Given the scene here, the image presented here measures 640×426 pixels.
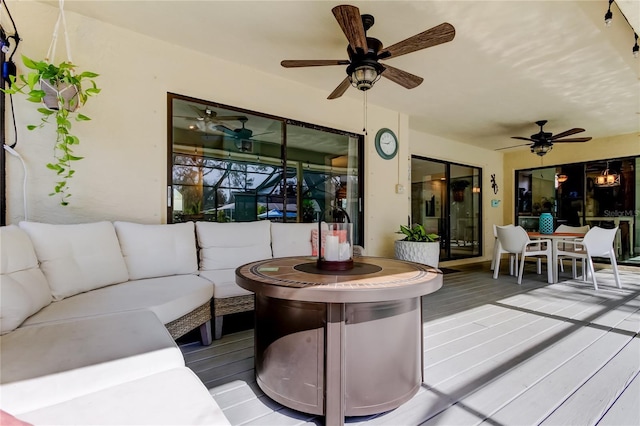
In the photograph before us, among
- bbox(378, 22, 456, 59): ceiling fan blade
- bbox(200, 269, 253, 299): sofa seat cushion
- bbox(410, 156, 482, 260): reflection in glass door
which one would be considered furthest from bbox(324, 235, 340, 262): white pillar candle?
bbox(410, 156, 482, 260): reflection in glass door

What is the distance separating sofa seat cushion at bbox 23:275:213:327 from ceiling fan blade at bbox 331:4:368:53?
217 cm

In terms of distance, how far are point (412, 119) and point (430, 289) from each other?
4.55 m

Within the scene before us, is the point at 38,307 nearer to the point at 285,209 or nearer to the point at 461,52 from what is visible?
the point at 285,209

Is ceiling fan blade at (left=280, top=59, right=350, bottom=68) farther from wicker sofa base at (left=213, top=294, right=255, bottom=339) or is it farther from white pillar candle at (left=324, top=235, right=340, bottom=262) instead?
wicker sofa base at (left=213, top=294, right=255, bottom=339)

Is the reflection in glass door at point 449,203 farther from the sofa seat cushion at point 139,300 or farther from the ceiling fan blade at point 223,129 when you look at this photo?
the sofa seat cushion at point 139,300

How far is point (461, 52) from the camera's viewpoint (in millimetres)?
3168

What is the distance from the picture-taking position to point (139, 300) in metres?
1.88

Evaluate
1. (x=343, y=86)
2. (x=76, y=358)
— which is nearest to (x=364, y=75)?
(x=343, y=86)

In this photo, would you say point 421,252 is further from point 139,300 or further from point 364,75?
point 139,300

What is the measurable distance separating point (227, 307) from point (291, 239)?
1177 mm

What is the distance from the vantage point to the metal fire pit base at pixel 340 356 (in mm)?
1412

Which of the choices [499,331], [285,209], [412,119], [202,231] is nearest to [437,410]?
[499,331]

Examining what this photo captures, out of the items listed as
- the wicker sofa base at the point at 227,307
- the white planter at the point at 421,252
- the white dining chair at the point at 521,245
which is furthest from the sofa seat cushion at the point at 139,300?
the white dining chair at the point at 521,245

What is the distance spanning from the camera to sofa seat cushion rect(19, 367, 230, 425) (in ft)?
2.74
